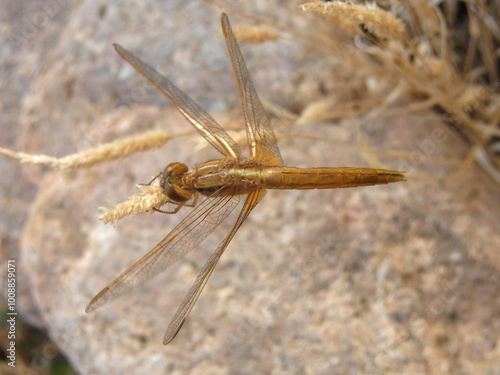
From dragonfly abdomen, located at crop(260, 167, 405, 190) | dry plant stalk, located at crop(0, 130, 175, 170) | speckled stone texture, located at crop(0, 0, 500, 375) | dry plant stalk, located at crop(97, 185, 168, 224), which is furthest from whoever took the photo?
speckled stone texture, located at crop(0, 0, 500, 375)

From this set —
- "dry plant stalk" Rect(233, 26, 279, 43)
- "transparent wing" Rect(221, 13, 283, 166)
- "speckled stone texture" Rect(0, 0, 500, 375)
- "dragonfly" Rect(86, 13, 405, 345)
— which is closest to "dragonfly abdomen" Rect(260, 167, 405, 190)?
"dragonfly" Rect(86, 13, 405, 345)

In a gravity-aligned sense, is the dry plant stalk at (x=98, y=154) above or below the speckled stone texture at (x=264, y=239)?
above

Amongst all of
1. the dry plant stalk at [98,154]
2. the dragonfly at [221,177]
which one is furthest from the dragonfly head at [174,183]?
the dry plant stalk at [98,154]

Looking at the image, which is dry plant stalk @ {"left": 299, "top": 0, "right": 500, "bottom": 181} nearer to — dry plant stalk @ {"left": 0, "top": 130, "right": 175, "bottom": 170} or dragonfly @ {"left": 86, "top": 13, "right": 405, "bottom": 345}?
dragonfly @ {"left": 86, "top": 13, "right": 405, "bottom": 345}

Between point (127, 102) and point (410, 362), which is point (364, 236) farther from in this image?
point (127, 102)

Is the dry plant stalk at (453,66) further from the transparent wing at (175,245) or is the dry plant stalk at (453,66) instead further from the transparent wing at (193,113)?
the transparent wing at (175,245)

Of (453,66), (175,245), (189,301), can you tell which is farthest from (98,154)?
(453,66)

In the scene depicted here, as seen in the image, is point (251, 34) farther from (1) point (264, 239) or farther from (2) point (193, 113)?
(1) point (264, 239)
